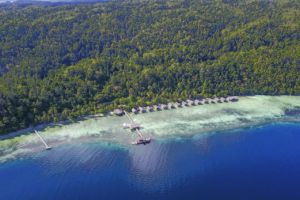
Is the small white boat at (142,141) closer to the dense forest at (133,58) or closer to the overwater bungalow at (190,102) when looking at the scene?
the dense forest at (133,58)

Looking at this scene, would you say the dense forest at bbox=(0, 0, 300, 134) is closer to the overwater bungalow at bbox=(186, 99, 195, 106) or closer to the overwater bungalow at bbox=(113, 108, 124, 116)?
the overwater bungalow at bbox=(113, 108, 124, 116)

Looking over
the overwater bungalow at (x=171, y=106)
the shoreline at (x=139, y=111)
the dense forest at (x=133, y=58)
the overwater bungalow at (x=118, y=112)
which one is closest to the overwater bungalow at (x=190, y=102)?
the shoreline at (x=139, y=111)

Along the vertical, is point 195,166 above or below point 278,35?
below

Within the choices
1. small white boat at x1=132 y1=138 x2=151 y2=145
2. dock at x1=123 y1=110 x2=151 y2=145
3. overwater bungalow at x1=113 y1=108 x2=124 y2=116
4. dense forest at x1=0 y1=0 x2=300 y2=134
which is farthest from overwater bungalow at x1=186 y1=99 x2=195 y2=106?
small white boat at x1=132 y1=138 x2=151 y2=145

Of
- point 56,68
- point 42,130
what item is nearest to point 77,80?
point 56,68

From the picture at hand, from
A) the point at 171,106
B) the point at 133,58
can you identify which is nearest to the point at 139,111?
the point at 171,106

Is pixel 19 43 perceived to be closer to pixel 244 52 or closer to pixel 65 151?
pixel 65 151

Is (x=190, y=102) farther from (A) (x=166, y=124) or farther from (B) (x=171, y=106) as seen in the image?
(A) (x=166, y=124)
